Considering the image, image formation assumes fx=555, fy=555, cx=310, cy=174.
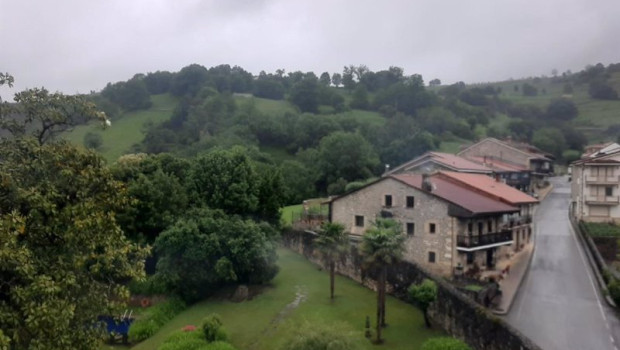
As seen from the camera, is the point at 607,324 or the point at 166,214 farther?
the point at 166,214

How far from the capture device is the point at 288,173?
255 ft

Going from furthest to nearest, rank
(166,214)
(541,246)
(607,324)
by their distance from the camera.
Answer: (541,246)
(166,214)
(607,324)

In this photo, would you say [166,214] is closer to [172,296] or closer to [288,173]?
[172,296]

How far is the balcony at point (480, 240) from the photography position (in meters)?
38.4

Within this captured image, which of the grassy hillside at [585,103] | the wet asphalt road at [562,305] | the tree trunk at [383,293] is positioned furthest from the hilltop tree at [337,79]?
the tree trunk at [383,293]

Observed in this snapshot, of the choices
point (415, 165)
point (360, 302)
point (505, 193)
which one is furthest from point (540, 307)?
point (415, 165)

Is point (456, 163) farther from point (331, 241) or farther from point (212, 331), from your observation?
point (212, 331)

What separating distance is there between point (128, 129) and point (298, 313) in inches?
3512

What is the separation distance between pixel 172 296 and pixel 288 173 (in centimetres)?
3910

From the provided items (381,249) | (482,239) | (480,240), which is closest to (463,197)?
(482,239)

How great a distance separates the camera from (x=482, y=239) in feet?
130

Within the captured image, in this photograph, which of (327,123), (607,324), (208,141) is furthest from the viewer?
(327,123)

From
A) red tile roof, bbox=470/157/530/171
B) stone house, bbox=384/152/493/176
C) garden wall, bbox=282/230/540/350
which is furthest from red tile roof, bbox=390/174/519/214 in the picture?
red tile roof, bbox=470/157/530/171

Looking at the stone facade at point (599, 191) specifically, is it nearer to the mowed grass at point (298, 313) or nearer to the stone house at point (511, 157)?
the stone house at point (511, 157)
